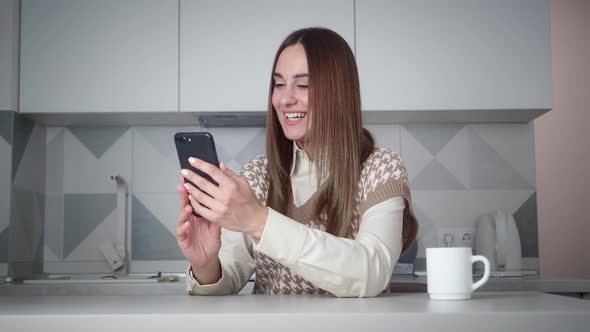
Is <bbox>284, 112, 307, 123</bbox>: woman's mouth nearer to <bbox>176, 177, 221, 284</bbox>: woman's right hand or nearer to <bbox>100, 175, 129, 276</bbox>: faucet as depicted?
<bbox>176, 177, 221, 284</bbox>: woman's right hand

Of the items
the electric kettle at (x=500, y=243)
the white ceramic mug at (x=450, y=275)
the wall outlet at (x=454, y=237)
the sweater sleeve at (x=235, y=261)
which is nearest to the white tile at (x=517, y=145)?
the electric kettle at (x=500, y=243)

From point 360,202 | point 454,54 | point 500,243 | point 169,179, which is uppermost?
point 454,54

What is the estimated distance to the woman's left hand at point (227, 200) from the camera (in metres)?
0.99

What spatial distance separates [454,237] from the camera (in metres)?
2.98

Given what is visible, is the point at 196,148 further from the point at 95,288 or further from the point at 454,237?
the point at 454,237

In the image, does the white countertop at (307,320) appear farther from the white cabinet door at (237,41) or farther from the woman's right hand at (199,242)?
the white cabinet door at (237,41)

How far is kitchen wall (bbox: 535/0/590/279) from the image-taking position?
316cm

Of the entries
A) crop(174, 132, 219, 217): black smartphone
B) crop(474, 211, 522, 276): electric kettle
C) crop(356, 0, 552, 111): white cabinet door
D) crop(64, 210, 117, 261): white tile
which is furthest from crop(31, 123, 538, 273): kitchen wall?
crop(174, 132, 219, 217): black smartphone

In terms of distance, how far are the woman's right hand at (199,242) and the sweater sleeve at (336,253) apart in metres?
0.17

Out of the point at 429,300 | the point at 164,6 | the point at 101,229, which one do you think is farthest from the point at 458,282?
the point at 101,229

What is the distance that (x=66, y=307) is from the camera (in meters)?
0.86

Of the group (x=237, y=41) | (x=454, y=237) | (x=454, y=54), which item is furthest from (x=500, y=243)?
(x=237, y=41)

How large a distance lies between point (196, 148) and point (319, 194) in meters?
0.37

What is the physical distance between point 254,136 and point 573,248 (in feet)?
5.17
